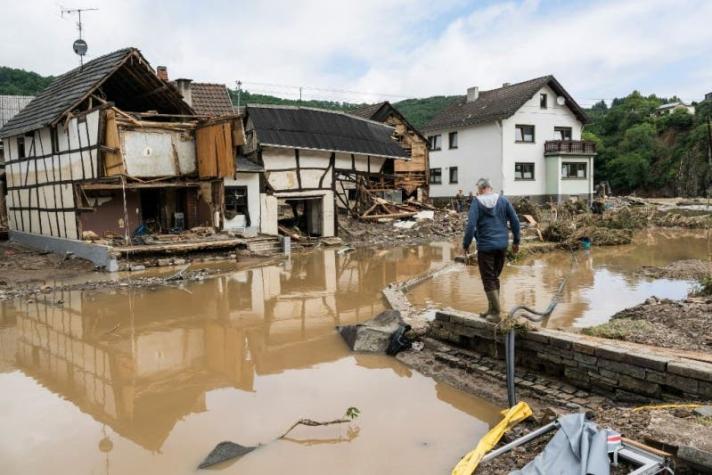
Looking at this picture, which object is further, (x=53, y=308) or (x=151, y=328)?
(x=53, y=308)

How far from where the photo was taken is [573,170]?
35.6 meters

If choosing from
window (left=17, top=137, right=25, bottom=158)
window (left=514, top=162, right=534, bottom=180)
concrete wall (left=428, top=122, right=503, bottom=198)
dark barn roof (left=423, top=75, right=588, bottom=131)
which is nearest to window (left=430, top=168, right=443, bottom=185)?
concrete wall (left=428, top=122, right=503, bottom=198)

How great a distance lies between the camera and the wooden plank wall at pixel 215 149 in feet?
59.3

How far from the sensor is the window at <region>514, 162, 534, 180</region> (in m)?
34.8

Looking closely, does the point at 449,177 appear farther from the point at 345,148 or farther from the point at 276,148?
the point at 276,148

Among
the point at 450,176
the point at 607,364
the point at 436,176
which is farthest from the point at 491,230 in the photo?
the point at 436,176

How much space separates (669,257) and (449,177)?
857 inches

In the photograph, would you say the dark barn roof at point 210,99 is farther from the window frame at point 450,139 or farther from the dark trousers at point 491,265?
the dark trousers at point 491,265

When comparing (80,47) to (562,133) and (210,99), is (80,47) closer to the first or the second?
(210,99)

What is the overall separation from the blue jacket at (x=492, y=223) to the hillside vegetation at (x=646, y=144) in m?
37.4

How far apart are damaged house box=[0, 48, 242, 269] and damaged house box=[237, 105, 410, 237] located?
2255mm

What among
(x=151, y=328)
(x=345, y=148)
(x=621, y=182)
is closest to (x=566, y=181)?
(x=621, y=182)

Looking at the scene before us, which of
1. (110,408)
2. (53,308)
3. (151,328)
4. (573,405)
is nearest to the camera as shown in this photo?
(573,405)

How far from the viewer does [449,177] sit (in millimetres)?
38594
